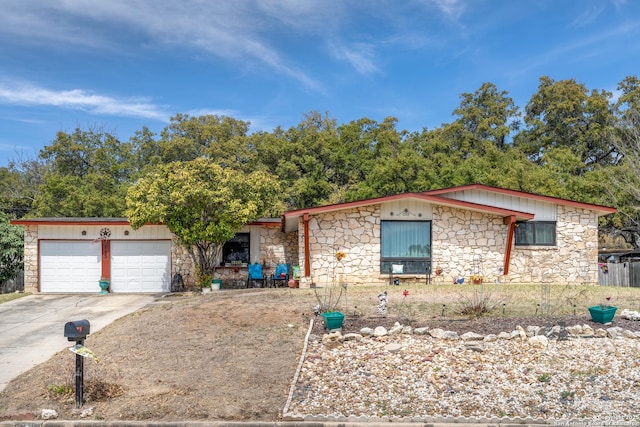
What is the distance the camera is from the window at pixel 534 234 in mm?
18203

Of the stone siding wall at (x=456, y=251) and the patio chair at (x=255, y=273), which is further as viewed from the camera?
the patio chair at (x=255, y=273)

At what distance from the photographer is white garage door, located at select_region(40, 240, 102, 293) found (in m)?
19.2

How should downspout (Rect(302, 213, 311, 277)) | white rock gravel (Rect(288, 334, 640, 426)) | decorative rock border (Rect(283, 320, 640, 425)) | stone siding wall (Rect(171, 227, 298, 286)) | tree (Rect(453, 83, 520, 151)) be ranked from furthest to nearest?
1. tree (Rect(453, 83, 520, 151))
2. stone siding wall (Rect(171, 227, 298, 286))
3. downspout (Rect(302, 213, 311, 277))
4. decorative rock border (Rect(283, 320, 640, 425))
5. white rock gravel (Rect(288, 334, 640, 426))

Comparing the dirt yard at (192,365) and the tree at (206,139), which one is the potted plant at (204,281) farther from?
the tree at (206,139)

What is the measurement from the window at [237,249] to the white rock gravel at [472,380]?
1101 centimetres

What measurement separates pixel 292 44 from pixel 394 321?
14.5 m

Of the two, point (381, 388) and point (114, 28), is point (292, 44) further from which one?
point (381, 388)

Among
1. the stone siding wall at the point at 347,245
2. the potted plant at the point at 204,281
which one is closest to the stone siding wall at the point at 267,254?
the potted plant at the point at 204,281

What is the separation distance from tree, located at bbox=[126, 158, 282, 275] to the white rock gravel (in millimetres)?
9037

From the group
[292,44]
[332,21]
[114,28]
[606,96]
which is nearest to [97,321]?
[114,28]

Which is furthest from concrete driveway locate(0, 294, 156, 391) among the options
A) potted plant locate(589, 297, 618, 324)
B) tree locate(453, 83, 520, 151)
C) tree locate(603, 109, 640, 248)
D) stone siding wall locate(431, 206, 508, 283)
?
tree locate(453, 83, 520, 151)

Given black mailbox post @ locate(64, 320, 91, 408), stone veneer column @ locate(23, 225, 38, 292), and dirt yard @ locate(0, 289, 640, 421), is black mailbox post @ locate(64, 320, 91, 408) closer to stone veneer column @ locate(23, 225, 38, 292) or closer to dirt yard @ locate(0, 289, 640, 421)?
dirt yard @ locate(0, 289, 640, 421)

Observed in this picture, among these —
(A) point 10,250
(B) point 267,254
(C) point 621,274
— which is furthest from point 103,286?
(C) point 621,274

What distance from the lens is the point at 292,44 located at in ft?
70.3
